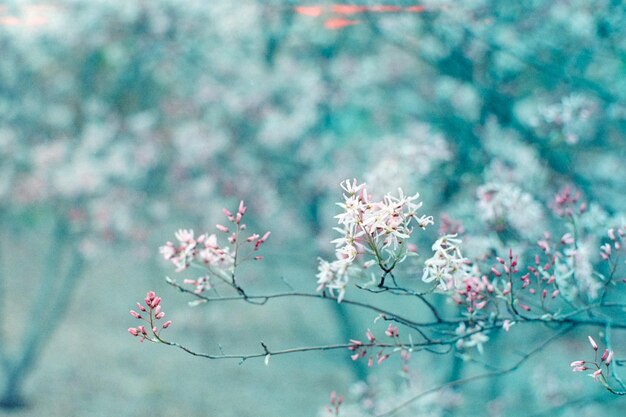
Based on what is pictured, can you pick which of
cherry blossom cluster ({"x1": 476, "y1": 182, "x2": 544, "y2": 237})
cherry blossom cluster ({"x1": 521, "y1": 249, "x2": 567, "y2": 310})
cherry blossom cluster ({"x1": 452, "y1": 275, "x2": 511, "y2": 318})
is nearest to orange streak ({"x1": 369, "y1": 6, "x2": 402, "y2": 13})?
cherry blossom cluster ({"x1": 476, "y1": 182, "x2": 544, "y2": 237})

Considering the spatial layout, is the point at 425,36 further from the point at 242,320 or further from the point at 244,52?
the point at 242,320

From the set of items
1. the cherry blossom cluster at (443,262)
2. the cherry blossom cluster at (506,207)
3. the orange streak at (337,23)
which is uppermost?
→ the orange streak at (337,23)

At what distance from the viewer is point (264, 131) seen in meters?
7.11

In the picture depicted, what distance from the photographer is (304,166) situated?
691 centimetres

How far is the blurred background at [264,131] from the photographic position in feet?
15.6

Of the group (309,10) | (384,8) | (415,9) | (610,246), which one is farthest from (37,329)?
(610,246)

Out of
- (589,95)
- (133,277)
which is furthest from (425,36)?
(133,277)

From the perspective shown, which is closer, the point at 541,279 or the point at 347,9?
the point at 541,279

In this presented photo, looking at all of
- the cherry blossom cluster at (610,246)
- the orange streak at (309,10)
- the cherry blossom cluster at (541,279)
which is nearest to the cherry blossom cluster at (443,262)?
the cherry blossom cluster at (541,279)

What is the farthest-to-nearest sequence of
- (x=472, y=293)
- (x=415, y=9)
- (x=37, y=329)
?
(x=37, y=329)
(x=415, y=9)
(x=472, y=293)

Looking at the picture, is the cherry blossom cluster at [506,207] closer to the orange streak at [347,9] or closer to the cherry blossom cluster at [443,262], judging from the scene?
the cherry blossom cluster at [443,262]

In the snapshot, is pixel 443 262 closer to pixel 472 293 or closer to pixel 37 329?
pixel 472 293

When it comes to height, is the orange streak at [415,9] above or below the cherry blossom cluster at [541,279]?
above

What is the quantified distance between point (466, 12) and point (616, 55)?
110cm
